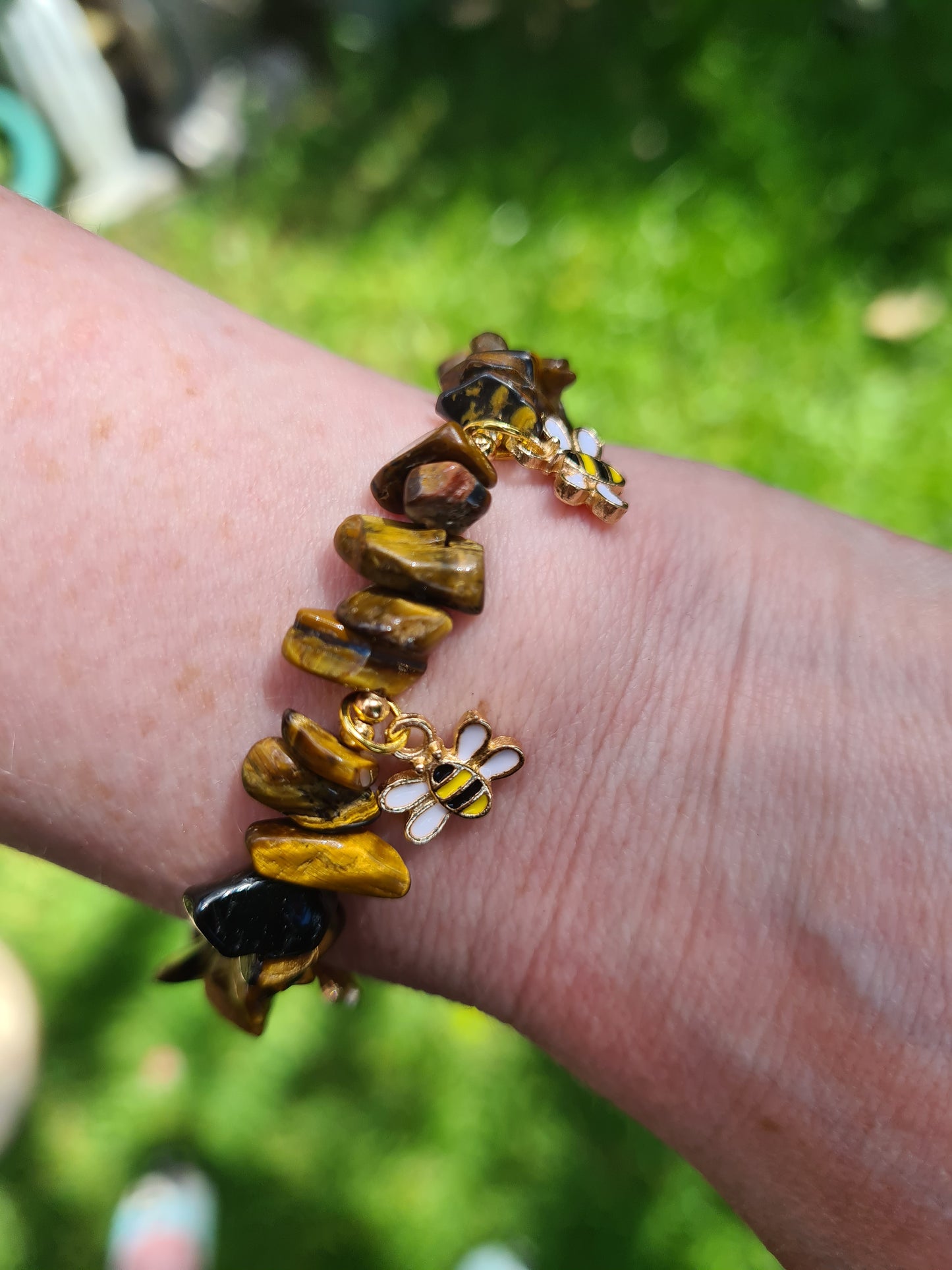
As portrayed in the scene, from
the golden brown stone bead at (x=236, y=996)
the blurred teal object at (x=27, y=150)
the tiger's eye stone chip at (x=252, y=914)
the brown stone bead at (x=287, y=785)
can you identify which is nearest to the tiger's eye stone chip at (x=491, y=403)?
the brown stone bead at (x=287, y=785)

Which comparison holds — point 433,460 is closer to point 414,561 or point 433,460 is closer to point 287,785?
point 414,561

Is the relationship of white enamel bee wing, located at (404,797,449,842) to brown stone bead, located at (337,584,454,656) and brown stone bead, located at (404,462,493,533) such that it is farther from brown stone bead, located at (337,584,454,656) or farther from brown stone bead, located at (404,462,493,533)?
Result: brown stone bead, located at (404,462,493,533)

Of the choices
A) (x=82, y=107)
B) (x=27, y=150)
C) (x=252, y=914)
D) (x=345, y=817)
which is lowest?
(x=252, y=914)

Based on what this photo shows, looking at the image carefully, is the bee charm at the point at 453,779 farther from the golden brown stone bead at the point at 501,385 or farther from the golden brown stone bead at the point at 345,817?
the golden brown stone bead at the point at 501,385

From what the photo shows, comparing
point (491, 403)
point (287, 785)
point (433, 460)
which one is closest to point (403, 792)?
point (287, 785)

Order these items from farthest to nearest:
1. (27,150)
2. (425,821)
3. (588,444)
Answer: (27,150) < (588,444) < (425,821)

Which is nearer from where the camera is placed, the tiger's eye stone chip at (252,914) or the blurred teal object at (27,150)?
the tiger's eye stone chip at (252,914)

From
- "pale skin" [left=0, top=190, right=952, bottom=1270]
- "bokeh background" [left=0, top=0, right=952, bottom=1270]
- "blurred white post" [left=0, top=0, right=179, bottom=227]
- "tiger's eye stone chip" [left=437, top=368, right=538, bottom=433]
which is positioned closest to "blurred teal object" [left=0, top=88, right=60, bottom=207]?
"blurred white post" [left=0, top=0, right=179, bottom=227]

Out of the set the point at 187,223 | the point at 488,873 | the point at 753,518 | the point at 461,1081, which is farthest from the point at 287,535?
the point at 187,223
